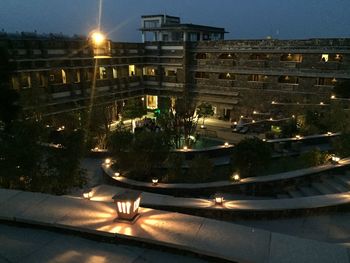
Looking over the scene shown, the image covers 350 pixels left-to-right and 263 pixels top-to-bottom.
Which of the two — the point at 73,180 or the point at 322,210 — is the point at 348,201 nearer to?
the point at 322,210

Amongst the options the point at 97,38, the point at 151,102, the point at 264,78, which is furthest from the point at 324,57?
the point at 97,38

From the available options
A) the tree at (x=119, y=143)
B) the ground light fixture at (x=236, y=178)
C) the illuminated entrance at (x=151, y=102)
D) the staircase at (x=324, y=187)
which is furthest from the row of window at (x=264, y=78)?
the tree at (x=119, y=143)

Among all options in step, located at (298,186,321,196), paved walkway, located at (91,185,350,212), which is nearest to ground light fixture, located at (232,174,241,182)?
paved walkway, located at (91,185,350,212)

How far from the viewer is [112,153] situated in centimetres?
1471

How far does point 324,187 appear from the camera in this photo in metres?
12.0

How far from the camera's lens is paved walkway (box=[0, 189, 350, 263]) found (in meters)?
4.62

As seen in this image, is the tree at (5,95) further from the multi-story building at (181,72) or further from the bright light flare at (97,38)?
the bright light flare at (97,38)

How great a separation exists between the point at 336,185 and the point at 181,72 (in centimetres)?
2715

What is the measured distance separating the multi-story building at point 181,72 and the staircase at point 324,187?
56.3ft

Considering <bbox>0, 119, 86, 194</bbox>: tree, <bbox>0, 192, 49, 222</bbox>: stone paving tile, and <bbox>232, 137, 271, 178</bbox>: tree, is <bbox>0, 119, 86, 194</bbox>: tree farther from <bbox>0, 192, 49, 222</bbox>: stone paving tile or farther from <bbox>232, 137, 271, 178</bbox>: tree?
<bbox>232, 137, 271, 178</bbox>: tree

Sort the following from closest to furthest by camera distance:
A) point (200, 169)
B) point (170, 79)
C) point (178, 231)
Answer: point (178, 231)
point (200, 169)
point (170, 79)

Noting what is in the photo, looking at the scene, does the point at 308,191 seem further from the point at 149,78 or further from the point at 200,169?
the point at 149,78

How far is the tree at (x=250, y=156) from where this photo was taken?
13.0 m

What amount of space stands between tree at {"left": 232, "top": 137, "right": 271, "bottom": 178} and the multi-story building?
14.8m
